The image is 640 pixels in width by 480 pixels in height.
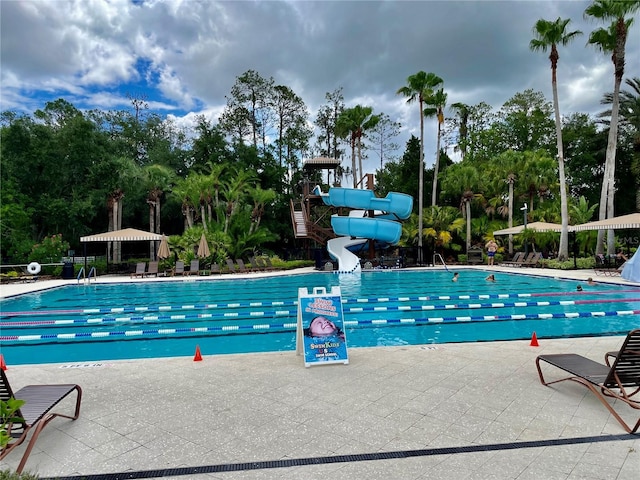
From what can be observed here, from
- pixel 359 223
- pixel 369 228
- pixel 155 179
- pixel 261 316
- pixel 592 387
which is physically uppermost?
pixel 155 179

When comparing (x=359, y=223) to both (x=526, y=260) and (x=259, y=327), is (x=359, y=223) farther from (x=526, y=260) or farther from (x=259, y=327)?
(x=259, y=327)

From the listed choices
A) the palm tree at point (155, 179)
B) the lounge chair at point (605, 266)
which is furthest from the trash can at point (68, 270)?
the lounge chair at point (605, 266)

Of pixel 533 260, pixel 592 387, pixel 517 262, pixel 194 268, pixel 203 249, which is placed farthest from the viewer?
pixel 517 262

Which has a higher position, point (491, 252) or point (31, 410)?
point (491, 252)

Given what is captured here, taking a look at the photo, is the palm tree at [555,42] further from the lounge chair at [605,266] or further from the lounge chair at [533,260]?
the lounge chair at [605,266]

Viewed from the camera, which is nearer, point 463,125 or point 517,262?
point 517,262

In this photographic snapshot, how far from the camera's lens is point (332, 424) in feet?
11.0

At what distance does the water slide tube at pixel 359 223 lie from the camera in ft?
70.3

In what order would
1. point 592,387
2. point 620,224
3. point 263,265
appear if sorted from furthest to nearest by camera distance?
point 263,265 < point 620,224 < point 592,387

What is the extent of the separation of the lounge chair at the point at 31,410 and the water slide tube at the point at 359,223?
18.2m

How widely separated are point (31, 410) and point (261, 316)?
6.88 metres

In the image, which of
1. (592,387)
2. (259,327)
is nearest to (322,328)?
(592,387)

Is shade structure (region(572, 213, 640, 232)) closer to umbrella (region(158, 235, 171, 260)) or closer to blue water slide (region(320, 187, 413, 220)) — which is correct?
blue water slide (region(320, 187, 413, 220))

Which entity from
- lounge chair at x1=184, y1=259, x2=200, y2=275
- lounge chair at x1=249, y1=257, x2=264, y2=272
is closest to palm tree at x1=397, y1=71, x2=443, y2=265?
lounge chair at x1=249, y1=257, x2=264, y2=272
